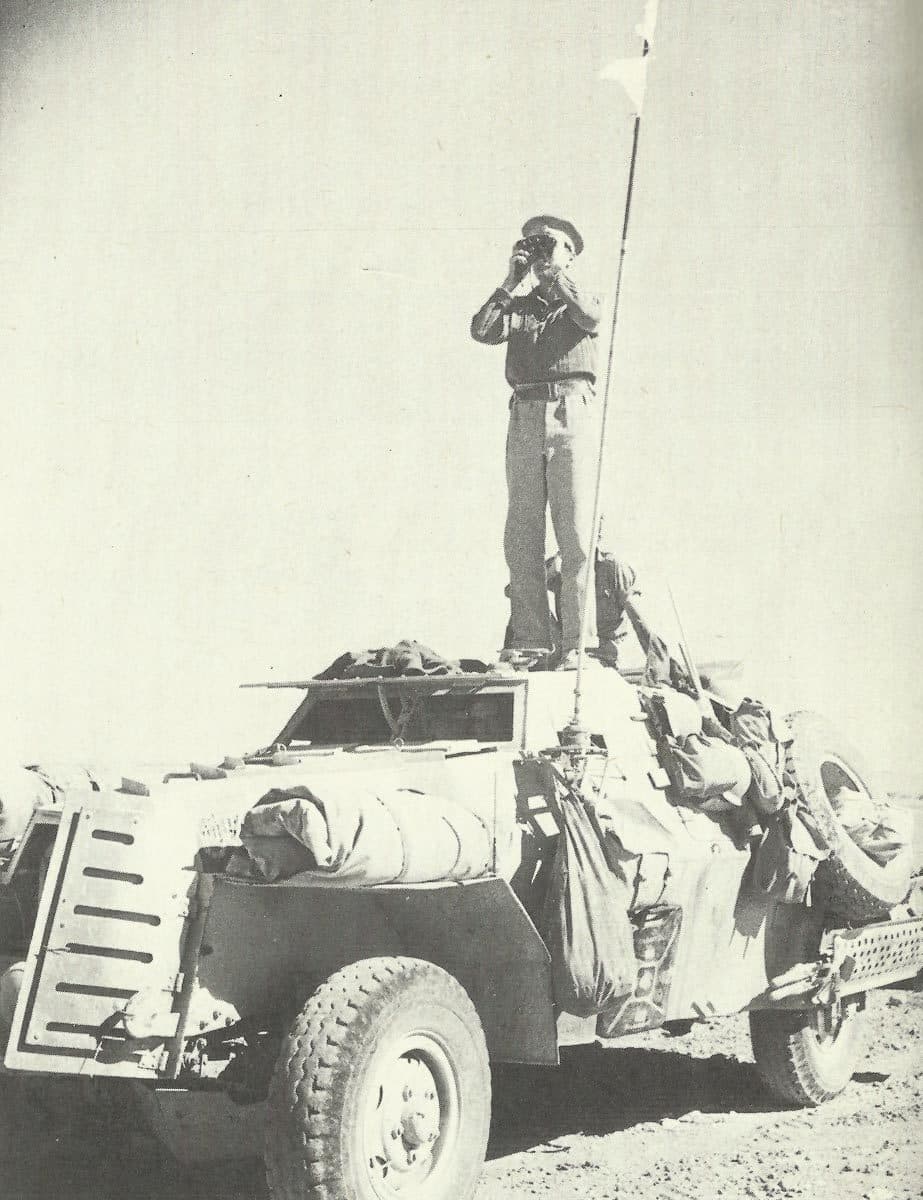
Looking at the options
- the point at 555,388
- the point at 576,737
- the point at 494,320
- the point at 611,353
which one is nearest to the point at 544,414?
the point at 555,388

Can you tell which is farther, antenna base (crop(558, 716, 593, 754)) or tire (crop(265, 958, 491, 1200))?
antenna base (crop(558, 716, 593, 754))

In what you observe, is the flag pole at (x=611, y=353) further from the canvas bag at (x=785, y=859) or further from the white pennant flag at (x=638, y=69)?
the canvas bag at (x=785, y=859)

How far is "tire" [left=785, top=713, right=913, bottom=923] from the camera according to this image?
23.4ft

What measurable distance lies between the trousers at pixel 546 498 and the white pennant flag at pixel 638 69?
6.36ft

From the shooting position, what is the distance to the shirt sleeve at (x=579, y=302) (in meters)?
7.90

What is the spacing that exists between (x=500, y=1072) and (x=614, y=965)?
298 centimetres

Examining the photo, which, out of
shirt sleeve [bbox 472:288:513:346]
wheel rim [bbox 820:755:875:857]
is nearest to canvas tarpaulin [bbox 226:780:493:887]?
wheel rim [bbox 820:755:875:857]

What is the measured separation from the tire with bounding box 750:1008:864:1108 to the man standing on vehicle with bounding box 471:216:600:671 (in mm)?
2324

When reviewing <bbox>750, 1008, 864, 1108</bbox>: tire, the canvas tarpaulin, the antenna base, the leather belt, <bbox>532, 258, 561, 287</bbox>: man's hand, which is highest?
<bbox>532, 258, 561, 287</bbox>: man's hand

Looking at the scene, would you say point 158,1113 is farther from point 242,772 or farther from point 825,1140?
point 825,1140

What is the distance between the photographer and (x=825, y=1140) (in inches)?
268

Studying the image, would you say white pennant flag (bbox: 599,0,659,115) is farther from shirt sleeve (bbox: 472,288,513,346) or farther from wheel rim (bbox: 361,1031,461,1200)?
wheel rim (bbox: 361,1031,461,1200)

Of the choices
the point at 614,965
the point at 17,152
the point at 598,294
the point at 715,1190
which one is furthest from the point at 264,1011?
the point at 17,152

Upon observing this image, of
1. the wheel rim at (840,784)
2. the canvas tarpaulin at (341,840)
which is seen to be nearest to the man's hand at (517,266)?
the wheel rim at (840,784)
